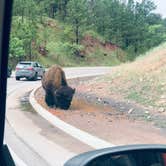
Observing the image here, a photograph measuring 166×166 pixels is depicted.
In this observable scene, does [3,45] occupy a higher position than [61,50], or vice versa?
[3,45]

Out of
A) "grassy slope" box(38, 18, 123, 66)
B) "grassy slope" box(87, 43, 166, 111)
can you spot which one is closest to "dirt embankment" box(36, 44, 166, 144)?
"grassy slope" box(87, 43, 166, 111)

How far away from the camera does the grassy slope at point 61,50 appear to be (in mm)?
11284

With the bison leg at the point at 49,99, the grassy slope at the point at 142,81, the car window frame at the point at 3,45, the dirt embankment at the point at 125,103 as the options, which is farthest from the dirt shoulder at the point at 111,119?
the car window frame at the point at 3,45

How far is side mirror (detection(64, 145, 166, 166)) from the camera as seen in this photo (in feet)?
5.93

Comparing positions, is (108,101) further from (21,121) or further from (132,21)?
(21,121)

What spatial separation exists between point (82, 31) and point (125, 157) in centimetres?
1592

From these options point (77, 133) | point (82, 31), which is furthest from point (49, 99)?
point (82, 31)

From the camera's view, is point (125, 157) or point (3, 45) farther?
point (3, 45)

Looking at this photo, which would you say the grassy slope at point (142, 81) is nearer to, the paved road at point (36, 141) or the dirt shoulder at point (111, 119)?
the dirt shoulder at point (111, 119)

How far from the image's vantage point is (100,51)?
51.2 feet

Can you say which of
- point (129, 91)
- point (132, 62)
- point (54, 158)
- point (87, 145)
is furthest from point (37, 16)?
point (132, 62)

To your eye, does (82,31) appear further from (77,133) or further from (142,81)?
(77,133)

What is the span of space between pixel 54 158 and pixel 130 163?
3872 millimetres

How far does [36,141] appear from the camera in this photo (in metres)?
7.23
